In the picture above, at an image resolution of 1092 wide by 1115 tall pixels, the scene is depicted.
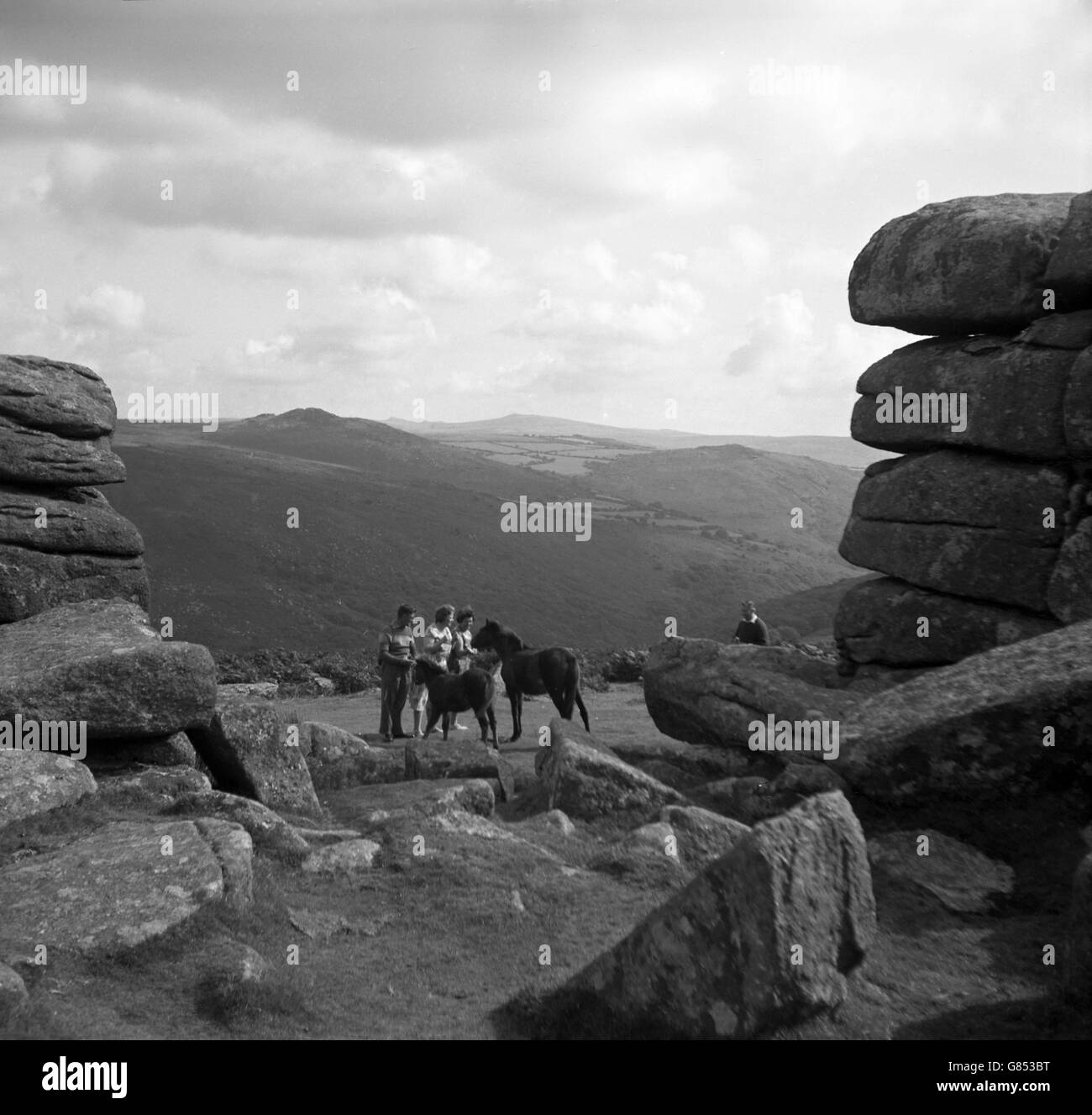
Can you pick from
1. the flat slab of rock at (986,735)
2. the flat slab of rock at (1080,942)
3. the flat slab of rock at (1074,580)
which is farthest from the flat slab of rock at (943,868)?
the flat slab of rock at (1074,580)

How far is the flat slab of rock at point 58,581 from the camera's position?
21.6m

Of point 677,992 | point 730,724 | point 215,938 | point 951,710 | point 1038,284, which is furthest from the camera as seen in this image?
point 1038,284

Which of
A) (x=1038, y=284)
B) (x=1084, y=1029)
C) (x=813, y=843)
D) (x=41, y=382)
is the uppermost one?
(x=1038, y=284)

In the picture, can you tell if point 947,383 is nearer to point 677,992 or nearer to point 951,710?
point 951,710

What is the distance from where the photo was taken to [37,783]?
15234 mm

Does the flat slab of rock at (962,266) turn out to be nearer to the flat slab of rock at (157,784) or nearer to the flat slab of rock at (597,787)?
the flat slab of rock at (597,787)

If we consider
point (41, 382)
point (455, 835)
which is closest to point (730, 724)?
point (455, 835)

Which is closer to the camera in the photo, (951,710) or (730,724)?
(951,710)

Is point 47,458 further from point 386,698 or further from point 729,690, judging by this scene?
point 729,690

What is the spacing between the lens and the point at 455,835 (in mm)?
15562

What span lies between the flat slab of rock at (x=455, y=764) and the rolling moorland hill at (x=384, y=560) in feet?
178

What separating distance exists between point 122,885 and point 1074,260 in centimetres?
2109

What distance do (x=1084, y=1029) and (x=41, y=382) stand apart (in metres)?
22.1

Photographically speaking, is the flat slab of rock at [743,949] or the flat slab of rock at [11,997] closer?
the flat slab of rock at [11,997]
